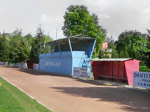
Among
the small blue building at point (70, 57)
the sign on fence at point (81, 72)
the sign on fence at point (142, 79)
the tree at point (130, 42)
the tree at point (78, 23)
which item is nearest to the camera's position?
the sign on fence at point (142, 79)

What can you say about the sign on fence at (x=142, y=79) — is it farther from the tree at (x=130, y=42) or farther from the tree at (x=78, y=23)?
the tree at (x=130, y=42)

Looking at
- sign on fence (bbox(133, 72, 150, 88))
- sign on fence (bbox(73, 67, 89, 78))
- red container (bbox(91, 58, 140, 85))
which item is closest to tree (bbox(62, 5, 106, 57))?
sign on fence (bbox(73, 67, 89, 78))

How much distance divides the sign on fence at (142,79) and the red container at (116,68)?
4.44m

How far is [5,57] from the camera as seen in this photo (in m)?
93.2

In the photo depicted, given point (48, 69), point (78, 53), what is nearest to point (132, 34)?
point (48, 69)

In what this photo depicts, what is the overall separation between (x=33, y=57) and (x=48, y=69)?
71.0 feet

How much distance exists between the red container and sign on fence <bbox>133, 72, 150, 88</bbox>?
4443 millimetres

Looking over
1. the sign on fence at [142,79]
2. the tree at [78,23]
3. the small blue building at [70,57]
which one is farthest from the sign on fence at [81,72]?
the tree at [78,23]

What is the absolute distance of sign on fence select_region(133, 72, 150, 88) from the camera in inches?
648

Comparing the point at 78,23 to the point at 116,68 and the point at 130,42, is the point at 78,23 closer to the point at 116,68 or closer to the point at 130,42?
the point at 116,68

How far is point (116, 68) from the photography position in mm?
25297

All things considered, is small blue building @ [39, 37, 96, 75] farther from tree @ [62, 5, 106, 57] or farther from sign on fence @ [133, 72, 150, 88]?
sign on fence @ [133, 72, 150, 88]

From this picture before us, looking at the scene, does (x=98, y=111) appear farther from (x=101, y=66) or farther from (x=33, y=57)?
(x=33, y=57)

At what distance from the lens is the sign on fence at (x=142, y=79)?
16.5 m
